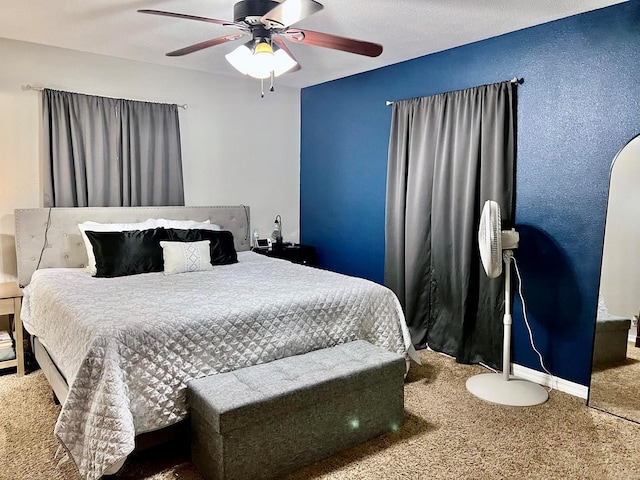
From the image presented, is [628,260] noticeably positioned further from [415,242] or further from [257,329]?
[257,329]

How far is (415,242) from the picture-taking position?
3.99 metres

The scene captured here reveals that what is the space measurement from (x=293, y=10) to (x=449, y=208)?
2.14 meters

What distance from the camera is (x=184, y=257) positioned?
3.53 meters

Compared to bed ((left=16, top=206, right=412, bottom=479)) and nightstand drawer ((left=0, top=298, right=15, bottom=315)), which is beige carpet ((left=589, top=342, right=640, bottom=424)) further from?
nightstand drawer ((left=0, top=298, right=15, bottom=315))

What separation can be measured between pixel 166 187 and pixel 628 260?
369 centimetres

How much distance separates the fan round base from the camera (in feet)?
9.84

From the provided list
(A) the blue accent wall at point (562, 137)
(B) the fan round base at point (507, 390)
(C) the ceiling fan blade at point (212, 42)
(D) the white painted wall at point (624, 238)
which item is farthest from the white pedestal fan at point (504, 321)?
(C) the ceiling fan blade at point (212, 42)

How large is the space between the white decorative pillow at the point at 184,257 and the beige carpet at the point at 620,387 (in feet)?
9.15

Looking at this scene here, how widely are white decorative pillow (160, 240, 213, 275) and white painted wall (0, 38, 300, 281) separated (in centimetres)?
111

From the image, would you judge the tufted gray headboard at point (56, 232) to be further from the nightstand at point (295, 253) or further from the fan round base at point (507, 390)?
the fan round base at point (507, 390)

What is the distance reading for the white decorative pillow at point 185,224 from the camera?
13.0 ft

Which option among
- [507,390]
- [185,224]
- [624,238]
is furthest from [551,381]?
[185,224]

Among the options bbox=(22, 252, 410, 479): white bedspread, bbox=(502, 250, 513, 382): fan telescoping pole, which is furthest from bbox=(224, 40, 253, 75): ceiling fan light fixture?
bbox=(502, 250, 513, 382): fan telescoping pole

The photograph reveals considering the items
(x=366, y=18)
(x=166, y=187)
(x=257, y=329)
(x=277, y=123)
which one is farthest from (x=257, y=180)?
(x=257, y=329)
